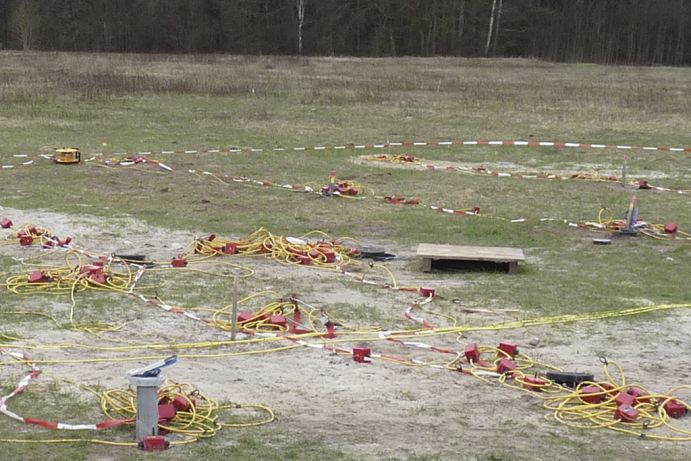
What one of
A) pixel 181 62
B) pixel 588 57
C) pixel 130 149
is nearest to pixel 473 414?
pixel 130 149

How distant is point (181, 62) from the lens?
1786 inches

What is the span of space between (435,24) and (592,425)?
5738 centimetres

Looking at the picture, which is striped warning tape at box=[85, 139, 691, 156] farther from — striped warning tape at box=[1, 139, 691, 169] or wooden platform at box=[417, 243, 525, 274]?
wooden platform at box=[417, 243, 525, 274]

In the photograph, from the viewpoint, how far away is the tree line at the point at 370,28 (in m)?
57.7

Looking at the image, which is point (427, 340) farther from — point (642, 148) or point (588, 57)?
point (588, 57)

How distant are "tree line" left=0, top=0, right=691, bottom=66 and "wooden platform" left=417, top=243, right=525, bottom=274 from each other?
1867 inches

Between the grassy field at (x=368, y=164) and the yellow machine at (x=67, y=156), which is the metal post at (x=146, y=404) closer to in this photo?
the grassy field at (x=368, y=164)

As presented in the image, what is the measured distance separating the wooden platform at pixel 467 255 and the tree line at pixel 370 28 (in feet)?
156

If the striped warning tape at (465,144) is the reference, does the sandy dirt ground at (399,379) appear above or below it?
below

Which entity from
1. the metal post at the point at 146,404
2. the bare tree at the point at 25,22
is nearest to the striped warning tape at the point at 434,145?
the metal post at the point at 146,404

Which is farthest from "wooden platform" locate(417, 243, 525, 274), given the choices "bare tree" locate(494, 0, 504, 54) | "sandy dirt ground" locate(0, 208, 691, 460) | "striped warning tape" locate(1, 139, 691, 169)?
"bare tree" locate(494, 0, 504, 54)

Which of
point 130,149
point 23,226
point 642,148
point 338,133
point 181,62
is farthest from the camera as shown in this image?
point 181,62

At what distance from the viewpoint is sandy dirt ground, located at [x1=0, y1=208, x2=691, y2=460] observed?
6133 millimetres

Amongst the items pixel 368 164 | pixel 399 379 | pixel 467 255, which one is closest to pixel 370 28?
pixel 368 164
